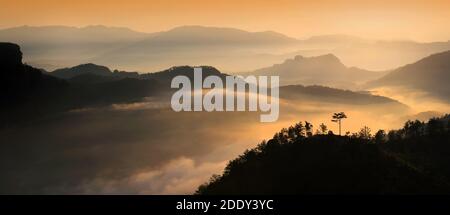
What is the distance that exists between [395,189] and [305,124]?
124 ft

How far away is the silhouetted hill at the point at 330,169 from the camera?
86.6 meters

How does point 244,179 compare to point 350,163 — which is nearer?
point 350,163

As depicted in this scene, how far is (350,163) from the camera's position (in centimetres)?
9112

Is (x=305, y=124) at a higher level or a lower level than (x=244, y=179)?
higher

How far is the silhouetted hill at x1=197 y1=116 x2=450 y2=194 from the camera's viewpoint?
284 feet

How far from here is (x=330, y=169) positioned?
296 feet
